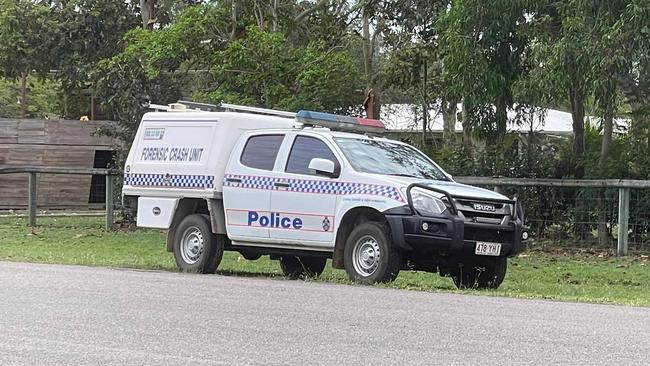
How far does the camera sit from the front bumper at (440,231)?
447 inches

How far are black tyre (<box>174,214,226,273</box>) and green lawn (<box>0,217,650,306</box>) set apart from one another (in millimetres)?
472

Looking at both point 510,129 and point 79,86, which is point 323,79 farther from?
point 79,86

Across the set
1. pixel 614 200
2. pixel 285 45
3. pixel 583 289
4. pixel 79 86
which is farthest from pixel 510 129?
pixel 79 86

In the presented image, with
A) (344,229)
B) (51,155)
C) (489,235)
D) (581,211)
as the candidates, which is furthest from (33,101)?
(489,235)

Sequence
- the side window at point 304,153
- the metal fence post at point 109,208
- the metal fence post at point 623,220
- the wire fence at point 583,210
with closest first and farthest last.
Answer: the side window at point 304,153, the metal fence post at point 623,220, the wire fence at point 583,210, the metal fence post at point 109,208

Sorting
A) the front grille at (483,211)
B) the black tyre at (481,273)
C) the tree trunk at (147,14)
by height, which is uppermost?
the tree trunk at (147,14)

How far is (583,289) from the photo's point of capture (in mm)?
12812

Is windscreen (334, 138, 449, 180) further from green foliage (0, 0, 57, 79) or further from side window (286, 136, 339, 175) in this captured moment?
green foliage (0, 0, 57, 79)

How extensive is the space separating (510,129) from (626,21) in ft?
18.7

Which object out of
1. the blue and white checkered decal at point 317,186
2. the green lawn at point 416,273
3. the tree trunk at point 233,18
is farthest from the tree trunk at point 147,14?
the blue and white checkered decal at point 317,186

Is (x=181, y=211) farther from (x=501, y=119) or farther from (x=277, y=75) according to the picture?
(x=277, y=75)

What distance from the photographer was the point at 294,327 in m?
8.38

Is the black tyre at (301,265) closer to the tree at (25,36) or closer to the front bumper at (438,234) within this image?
the front bumper at (438,234)

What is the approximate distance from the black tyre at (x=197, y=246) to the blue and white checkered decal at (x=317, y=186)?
2.30 ft
